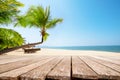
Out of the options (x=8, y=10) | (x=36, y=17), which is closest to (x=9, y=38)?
(x=8, y=10)

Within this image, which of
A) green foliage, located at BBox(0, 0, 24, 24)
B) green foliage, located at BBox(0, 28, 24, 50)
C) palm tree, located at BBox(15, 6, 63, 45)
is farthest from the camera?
palm tree, located at BBox(15, 6, 63, 45)

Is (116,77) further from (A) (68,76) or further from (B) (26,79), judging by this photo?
(B) (26,79)

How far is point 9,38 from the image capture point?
32.8 feet

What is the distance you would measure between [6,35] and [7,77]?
9.18 m

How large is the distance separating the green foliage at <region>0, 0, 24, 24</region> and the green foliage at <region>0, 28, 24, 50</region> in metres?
0.63

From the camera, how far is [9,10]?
9375mm

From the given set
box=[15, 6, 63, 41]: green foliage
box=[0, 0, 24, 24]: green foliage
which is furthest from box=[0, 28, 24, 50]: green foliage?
box=[15, 6, 63, 41]: green foliage

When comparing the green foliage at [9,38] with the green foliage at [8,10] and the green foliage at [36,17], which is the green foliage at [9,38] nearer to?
the green foliage at [8,10]

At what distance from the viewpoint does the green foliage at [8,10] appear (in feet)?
28.2

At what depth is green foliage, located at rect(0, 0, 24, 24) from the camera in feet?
28.2

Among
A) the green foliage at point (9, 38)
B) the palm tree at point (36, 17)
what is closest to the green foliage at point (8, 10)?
the green foliage at point (9, 38)

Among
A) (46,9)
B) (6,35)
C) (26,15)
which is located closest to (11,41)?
(6,35)

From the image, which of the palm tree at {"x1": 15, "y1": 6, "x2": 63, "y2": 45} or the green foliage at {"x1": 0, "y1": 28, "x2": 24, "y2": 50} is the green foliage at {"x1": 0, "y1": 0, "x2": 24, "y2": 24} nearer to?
the green foliage at {"x1": 0, "y1": 28, "x2": 24, "y2": 50}

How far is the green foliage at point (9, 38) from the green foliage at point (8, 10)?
63cm
